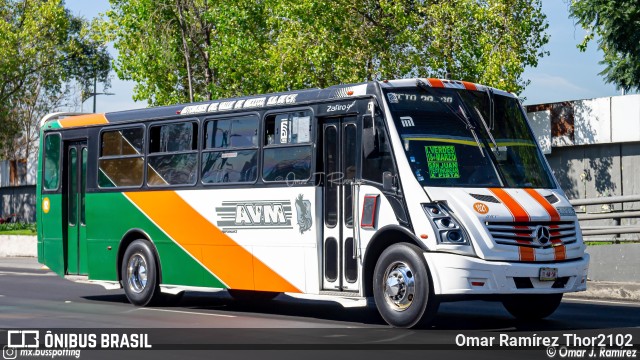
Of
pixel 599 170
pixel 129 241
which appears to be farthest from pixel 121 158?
pixel 599 170

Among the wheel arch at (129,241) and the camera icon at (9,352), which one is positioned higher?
the wheel arch at (129,241)

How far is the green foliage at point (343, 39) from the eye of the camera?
3080cm

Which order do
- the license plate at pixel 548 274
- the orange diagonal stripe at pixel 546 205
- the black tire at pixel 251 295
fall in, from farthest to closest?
1. the black tire at pixel 251 295
2. the orange diagonal stripe at pixel 546 205
3. the license plate at pixel 548 274

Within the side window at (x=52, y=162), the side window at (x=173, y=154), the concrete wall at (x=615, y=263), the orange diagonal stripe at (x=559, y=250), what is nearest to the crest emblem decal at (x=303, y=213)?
the side window at (x=173, y=154)

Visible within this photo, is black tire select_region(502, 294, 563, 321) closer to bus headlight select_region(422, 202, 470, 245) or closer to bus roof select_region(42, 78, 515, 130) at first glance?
bus headlight select_region(422, 202, 470, 245)

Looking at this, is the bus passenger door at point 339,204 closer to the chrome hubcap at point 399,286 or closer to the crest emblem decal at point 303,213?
the crest emblem decal at point 303,213

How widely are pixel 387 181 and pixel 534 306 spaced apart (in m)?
2.56

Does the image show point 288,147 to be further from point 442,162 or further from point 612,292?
point 612,292

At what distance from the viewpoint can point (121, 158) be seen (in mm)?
17500

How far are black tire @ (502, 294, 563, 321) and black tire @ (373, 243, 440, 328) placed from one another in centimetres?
155

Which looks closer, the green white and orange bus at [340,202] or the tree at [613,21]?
the green white and orange bus at [340,202]

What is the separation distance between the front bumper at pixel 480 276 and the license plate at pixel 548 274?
0.05m

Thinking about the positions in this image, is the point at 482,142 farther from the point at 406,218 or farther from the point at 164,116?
the point at 164,116

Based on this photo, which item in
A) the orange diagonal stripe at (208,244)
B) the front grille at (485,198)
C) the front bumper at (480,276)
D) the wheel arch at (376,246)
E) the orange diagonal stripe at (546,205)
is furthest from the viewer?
the orange diagonal stripe at (208,244)
